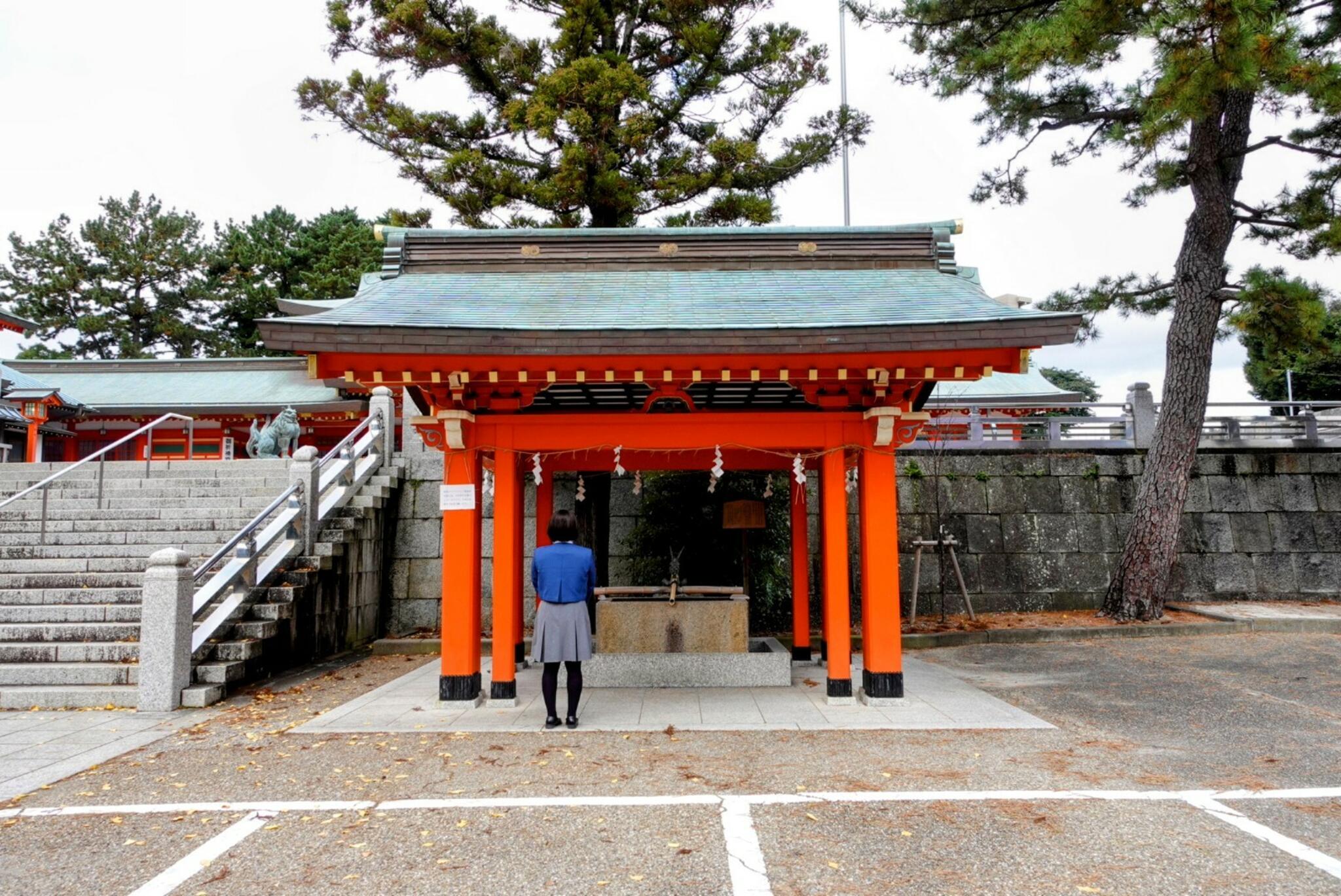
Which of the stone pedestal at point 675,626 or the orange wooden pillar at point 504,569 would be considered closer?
the orange wooden pillar at point 504,569

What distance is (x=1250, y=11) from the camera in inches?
292

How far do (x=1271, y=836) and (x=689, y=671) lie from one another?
4.61 m

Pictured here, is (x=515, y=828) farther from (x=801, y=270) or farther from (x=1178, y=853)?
(x=801, y=270)

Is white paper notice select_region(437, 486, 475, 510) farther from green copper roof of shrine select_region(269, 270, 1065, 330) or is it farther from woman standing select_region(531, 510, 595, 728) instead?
green copper roof of shrine select_region(269, 270, 1065, 330)

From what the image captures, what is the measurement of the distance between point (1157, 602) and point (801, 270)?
7.64m

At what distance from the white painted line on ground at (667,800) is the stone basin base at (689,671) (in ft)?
10.00

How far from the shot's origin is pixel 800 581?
876 cm

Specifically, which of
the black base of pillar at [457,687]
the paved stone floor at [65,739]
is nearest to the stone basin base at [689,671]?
the black base of pillar at [457,687]

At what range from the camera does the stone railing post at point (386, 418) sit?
39.9 feet

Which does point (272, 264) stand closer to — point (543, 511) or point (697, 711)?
point (543, 511)

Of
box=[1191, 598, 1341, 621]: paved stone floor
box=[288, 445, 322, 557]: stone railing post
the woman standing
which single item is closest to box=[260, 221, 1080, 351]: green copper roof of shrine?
the woman standing

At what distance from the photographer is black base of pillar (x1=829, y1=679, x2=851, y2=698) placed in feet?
21.8

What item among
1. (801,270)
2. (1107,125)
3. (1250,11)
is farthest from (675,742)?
(1107,125)

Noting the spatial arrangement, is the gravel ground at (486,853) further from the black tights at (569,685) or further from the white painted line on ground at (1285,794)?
the white painted line on ground at (1285,794)
